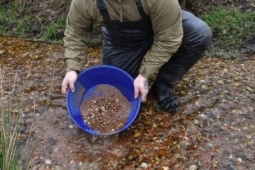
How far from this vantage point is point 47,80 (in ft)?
12.4

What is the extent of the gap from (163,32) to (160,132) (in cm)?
82

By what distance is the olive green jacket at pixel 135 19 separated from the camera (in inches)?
104

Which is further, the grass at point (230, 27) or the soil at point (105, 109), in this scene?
the grass at point (230, 27)

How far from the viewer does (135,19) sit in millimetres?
2771

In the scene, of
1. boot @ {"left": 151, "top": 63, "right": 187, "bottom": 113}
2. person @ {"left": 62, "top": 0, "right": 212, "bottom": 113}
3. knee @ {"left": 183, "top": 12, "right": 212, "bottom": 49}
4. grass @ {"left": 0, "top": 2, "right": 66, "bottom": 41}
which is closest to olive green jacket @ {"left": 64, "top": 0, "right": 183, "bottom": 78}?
person @ {"left": 62, "top": 0, "right": 212, "bottom": 113}

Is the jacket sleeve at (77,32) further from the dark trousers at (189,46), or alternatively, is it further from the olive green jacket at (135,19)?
the dark trousers at (189,46)

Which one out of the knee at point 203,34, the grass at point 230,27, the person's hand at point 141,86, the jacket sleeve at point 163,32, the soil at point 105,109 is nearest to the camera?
the jacket sleeve at point 163,32

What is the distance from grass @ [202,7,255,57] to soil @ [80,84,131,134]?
5.53 ft

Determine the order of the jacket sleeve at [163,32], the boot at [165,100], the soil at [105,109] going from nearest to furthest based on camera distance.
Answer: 1. the jacket sleeve at [163,32]
2. the soil at [105,109]
3. the boot at [165,100]

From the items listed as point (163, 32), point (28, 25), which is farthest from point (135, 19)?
point (28, 25)

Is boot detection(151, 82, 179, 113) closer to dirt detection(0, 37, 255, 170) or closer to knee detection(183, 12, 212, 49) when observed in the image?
dirt detection(0, 37, 255, 170)

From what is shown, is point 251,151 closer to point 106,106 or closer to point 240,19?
point 106,106

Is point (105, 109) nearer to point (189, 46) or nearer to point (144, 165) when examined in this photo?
point (144, 165)

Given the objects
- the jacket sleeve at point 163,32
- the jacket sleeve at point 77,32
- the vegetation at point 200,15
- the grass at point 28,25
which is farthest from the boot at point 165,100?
the grass at point 28,25
